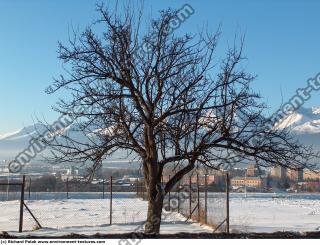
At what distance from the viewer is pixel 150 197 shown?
11.1 metres

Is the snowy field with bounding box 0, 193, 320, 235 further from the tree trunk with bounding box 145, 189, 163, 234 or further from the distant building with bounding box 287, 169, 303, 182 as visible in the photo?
the tree trunk with bounding box 145, 189, 163, 234

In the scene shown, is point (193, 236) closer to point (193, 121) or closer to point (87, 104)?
point (193, 121)

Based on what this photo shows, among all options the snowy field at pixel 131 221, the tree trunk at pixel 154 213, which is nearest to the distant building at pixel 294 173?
the snowy field at pixel 131 221

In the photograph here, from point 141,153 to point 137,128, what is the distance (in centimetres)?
55

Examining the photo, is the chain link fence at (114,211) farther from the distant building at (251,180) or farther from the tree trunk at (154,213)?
the tree trunk at (154,213)

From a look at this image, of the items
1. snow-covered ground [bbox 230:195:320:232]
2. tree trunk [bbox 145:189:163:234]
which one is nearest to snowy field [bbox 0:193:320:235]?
snow-covered ground [bbox 230:195:320:232]

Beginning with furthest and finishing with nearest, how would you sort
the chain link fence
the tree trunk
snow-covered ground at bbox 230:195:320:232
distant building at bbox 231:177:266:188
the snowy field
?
distant building at bbox 231:177:266:188, the chain link fence, snow-covered ground at bbox 230:195:320:232, the snowy field, the tree trunk

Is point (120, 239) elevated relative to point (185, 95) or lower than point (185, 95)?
lower

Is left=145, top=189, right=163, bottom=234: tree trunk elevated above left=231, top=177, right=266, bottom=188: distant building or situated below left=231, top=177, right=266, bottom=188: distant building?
below

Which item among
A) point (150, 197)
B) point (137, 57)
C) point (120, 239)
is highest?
point (137, 57)

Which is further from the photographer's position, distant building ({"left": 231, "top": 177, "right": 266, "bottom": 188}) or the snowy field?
distant building ({"left": 231, "top": 177, "right": 266, "bottom": 188})

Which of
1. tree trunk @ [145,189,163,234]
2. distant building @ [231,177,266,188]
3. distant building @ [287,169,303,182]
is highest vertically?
distant building @ [231,177,266,188]

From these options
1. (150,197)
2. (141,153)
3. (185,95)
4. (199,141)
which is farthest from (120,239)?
(185,95)

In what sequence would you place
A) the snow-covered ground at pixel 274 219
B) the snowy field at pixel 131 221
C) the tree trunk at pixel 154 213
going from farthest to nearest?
the snow-covered ground at pixel 274 219
the snowy field at pixel 131 221
the tree trunk at pixel 154 213
